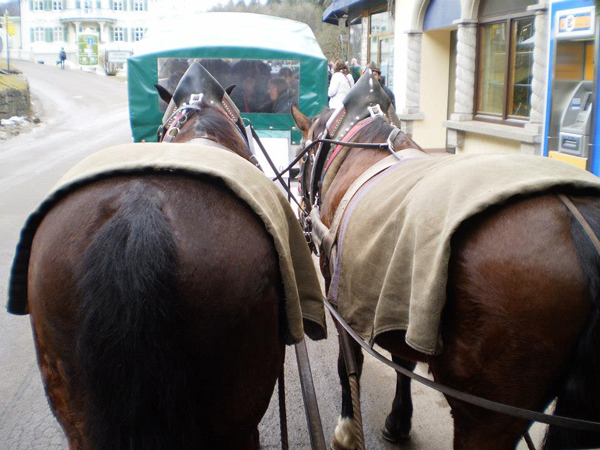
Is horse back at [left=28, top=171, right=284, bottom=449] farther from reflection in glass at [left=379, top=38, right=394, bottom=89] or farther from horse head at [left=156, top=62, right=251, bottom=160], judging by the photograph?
Answer: reflection in glass at [left=379, top=38, right=394, bottom=89]

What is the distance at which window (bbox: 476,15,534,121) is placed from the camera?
32.1 ft

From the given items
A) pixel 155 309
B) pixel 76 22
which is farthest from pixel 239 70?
pixel 76 22

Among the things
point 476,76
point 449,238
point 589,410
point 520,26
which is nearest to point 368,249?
point 449,238

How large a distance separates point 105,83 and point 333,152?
128 feet

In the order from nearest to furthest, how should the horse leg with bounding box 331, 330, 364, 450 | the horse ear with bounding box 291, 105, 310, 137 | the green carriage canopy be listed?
the horse leg with bounding box 331, 330, 364, 450 → the horse ear with bounding box 291, 105, 310, 137 → the green carriage canopy

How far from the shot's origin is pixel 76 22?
250ft

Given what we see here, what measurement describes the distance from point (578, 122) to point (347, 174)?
4.16 meters

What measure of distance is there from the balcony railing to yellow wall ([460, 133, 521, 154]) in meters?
74.1

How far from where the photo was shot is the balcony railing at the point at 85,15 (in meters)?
75.8

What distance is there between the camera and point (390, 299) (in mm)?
2328

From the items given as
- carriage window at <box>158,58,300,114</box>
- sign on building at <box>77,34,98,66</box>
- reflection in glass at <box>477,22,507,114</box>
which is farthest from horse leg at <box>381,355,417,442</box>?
sign on building at <box>77,34,98,66</box>

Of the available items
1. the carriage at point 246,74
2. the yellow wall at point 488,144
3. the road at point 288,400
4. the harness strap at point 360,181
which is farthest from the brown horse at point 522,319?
the yellow wall at point 488,144

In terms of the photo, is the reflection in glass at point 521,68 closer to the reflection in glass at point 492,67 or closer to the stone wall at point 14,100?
the reflection in glass at point 492,67

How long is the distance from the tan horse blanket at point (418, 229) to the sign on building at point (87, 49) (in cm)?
5766
